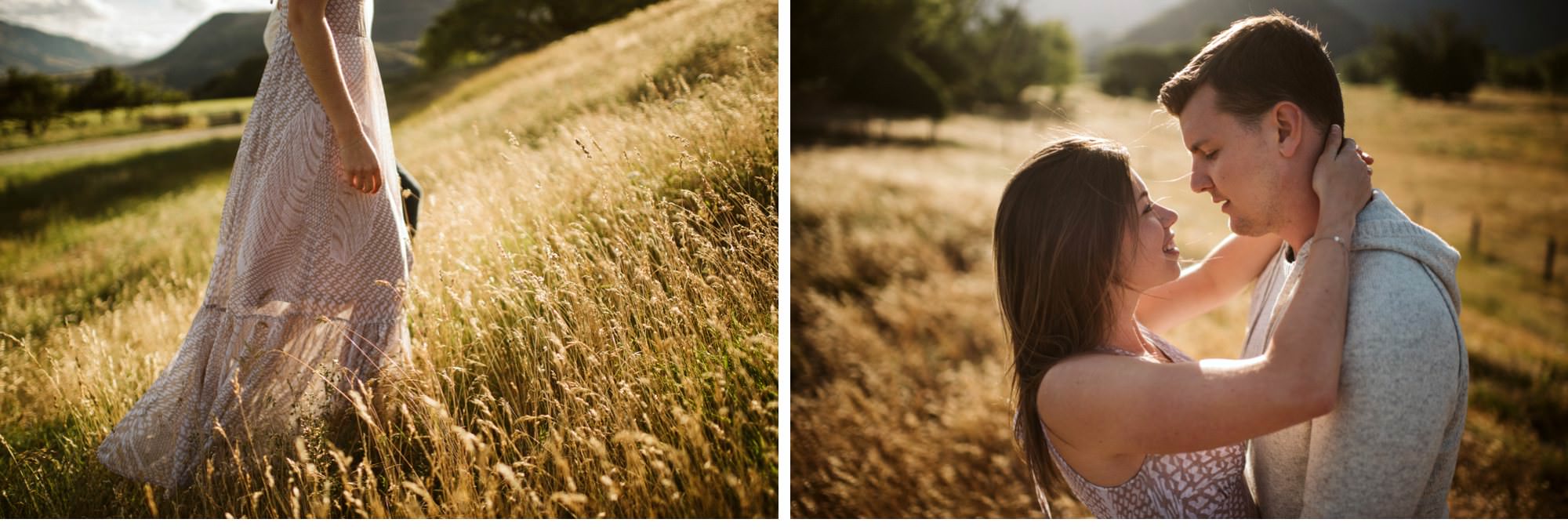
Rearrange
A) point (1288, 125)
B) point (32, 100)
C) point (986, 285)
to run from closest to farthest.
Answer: point (1288, 125)
point (32, 100)
point (986, 285)

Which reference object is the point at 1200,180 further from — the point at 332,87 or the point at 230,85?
the point at 230,85

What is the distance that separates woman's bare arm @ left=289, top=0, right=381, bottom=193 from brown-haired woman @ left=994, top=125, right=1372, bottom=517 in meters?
1.31

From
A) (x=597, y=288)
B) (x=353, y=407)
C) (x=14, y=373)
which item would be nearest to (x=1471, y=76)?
(x=597, y=288)

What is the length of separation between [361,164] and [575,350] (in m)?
0.61

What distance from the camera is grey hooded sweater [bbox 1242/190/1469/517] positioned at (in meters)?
1.19

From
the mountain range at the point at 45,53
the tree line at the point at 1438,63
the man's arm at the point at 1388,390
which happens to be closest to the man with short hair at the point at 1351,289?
the man's arm at the point at 1388,390

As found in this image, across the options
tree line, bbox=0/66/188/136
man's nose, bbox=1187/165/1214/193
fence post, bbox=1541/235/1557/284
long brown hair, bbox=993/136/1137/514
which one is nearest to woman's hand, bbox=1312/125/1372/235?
man's nose, bbox=1187/165/1214/193

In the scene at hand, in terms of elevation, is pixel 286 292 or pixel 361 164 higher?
pixel 361 164

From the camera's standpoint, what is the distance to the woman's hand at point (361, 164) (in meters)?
1.68

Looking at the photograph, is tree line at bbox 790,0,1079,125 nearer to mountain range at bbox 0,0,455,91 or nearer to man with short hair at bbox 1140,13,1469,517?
mountain range at bbox 0,0,455,91

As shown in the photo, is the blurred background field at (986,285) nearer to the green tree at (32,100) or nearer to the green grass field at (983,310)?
the green grass field at (983,310)

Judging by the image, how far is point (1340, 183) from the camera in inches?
49.9

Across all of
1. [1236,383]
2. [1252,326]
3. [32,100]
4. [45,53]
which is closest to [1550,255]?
[1252,326]

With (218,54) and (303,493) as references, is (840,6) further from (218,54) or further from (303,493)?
(303,493)
